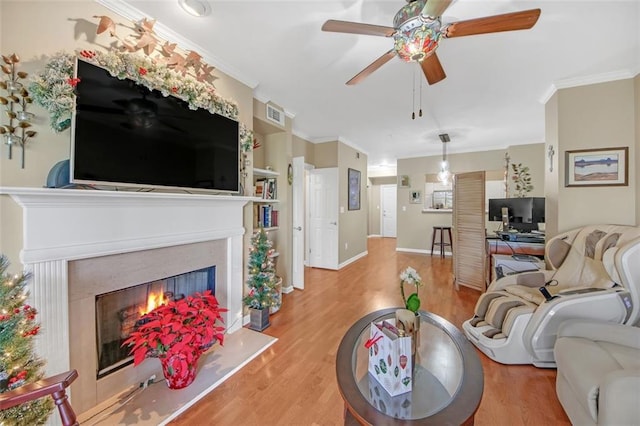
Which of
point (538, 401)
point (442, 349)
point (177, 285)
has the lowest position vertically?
point (538, 401)

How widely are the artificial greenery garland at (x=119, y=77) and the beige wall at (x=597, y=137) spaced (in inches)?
140

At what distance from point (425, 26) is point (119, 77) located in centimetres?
184

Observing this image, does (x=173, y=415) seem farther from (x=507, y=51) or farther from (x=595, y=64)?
(x=595, y=64)

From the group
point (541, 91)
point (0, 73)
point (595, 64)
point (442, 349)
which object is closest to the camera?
point (0, 73)

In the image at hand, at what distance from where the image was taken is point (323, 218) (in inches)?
191

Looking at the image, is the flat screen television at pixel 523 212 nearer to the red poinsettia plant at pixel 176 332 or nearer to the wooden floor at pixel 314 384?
the wooden floor at pixel 314 384

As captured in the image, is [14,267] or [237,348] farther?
[237,348]

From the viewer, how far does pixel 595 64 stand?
2285mm

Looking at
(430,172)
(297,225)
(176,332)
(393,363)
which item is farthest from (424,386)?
(430,172)

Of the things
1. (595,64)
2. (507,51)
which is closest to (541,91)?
(595,64)

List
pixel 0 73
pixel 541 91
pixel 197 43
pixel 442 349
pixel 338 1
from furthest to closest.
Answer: pixel 541 91 → pixel 197 43 → pixel 338 1 → pixel 442 349 → pixel 0 73

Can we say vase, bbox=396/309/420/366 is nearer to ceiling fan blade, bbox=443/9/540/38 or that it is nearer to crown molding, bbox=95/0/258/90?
ceiling fan blade, bbox=443/9/540/38

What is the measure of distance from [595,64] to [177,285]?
14.2ft

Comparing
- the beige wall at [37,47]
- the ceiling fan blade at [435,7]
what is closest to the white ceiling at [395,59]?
the beige wall at [37,47]
